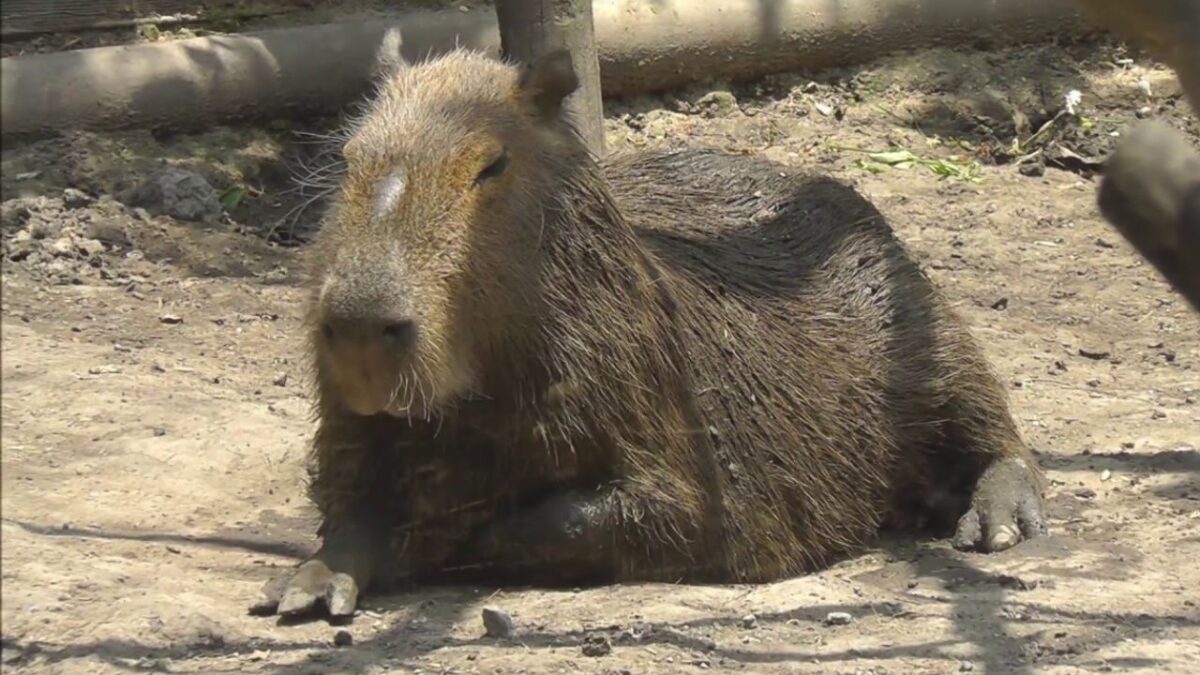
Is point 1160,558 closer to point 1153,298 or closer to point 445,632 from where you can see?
point 445,632

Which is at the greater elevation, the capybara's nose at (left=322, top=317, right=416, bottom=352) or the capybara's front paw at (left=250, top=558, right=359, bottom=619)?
the capybara's nose at (left=322, top=317, right=416, bottom=352)

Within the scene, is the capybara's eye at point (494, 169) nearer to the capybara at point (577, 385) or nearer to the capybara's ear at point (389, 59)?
the capybara at point (577, 385)

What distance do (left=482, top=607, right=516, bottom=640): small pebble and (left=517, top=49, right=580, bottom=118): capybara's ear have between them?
4.85 ft

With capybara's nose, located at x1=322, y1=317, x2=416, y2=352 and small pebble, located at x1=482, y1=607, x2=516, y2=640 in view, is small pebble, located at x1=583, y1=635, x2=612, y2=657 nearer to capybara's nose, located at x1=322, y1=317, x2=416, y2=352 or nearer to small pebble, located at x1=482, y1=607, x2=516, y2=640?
small pebble, located at x1=482, y1=607, x2=516, y2=640

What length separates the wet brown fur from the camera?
14.6ft

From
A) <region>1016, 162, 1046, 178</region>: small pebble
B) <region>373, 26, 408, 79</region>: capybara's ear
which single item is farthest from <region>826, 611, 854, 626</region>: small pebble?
<region>1016, 162, 1046, 178</region>: small pebble

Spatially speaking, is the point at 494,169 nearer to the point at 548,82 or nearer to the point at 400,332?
the point at 548,82

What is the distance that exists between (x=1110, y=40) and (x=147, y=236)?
6.32m

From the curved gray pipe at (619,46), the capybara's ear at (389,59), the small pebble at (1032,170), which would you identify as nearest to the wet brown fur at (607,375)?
the capybara's ear at (389,59)

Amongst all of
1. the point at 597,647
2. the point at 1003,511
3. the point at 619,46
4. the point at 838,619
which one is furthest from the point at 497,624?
the point at 619,46

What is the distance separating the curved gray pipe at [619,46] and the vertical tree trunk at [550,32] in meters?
1.09

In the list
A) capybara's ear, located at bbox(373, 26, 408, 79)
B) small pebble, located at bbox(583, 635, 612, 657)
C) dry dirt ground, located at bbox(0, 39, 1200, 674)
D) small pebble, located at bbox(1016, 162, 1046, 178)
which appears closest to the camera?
dry dirt ground, located at bbox(0, 39, 1200, 674)

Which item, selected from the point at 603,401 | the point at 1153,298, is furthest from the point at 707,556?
the point at 1153,298

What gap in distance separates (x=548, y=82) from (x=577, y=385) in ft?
2.78
